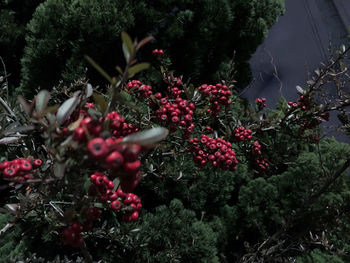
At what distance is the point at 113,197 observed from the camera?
782 millimetres

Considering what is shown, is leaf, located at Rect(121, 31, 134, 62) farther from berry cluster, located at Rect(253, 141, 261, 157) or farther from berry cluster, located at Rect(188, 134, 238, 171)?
berry cluster, located at Rect(253, 141, 261, 157)

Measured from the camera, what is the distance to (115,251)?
146cm

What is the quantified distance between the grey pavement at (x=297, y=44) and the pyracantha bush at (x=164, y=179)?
1687 mm

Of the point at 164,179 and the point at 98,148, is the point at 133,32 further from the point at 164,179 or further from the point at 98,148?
the point at 98,148

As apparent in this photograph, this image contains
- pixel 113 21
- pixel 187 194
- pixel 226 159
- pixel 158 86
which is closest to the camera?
pixel 226 159

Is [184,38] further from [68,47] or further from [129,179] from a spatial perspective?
[129,179]

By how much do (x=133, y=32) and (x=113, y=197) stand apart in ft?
5.60

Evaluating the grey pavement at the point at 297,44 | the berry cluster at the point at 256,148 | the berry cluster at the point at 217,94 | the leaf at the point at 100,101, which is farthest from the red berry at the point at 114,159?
the grey pavement at the point at 297,44

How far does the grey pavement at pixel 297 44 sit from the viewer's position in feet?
12.6

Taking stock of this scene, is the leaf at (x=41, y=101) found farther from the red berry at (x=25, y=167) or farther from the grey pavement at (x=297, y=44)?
the grey pavement at (x=297, y=44)

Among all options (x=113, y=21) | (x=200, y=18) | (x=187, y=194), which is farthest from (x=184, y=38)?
(x=187, y=194)

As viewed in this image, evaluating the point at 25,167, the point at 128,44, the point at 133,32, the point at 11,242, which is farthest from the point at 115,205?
the point at 133,32

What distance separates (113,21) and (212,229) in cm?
155

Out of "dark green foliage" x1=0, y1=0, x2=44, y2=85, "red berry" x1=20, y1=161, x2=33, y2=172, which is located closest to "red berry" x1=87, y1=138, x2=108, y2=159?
"red berry" x1=20, y1=161, x2=33, y2=172
